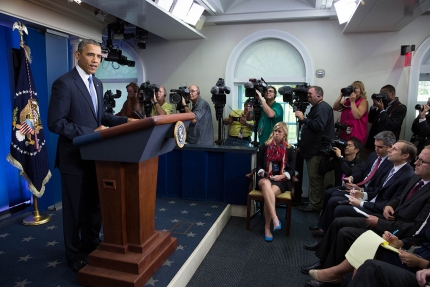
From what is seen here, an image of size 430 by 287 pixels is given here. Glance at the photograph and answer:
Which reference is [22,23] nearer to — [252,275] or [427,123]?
[252,275]

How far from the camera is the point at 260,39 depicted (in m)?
5.04

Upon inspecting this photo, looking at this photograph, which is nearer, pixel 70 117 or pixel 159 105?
pixel 70 117

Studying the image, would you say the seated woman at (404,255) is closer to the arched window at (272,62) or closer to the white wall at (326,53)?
the white wall at (326,53)

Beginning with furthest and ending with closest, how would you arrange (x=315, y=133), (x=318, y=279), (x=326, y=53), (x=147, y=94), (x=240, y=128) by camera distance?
(x=326, y=53) → (x=240, y=128) → (x=147, y=94) → (x=315, y=133) → (x=318, y=279)

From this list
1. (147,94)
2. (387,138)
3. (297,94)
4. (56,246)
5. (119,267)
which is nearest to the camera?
(119,267)

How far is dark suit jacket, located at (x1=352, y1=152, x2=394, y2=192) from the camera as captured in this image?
2.73 m

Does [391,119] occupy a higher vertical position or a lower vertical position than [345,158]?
higher

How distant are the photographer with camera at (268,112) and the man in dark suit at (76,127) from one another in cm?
215

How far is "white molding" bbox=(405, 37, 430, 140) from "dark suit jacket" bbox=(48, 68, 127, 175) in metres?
4.16

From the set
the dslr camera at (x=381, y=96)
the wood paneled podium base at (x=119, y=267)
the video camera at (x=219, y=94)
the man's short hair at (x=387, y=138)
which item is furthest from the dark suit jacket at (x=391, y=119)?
the wood paneled podium base at (x=119, y=267)

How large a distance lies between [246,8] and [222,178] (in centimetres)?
269

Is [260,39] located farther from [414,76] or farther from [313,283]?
[313,283]

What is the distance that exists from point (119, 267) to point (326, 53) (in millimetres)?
4101

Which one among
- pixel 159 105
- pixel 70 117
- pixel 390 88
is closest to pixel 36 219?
pixel 70 117
